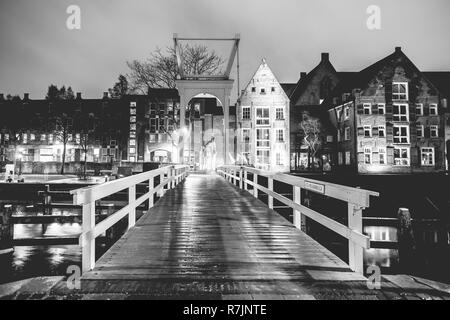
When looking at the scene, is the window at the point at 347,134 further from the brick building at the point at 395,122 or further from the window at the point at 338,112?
the window at the point at 338,112

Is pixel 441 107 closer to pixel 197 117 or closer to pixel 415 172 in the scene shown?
pixel 415 172

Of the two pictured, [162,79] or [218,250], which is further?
[162,79]

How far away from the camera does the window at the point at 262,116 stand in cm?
3872

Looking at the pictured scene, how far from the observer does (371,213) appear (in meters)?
18.3

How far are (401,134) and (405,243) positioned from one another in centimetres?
3151

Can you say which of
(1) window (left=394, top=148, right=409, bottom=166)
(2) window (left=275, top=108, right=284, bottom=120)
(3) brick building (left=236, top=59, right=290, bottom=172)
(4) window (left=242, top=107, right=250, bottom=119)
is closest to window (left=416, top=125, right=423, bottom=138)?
(1) window (left=394, top=148, right=409, bottom=166)

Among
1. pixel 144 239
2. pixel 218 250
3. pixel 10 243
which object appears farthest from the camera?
pixel 10 243

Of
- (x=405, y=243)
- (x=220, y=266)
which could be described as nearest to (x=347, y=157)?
(x=405, y=243)

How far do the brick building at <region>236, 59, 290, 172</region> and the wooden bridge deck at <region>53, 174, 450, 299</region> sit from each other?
106ft

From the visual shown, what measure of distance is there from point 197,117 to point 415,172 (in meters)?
25.7

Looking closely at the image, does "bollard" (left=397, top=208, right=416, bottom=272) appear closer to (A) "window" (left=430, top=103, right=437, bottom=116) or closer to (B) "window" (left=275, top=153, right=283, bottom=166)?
(B) "window" (left=275, top=153, right=283, bottom=166)

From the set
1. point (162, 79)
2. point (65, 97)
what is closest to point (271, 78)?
point (162, 79)

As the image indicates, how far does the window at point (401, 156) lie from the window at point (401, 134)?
981 mm

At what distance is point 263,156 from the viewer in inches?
1526
